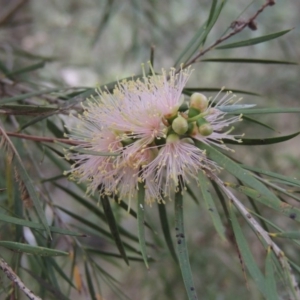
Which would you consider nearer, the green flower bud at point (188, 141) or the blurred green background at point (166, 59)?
the green flower bud at point (188, 141)

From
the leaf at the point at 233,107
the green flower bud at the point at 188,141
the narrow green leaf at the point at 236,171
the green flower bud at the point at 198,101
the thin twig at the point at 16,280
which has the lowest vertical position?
the thin twig at the point at 16,280

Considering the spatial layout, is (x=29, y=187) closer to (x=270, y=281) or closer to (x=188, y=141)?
(x=188, y=141)

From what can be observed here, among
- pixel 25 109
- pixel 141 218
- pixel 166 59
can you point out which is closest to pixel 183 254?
pixel 141 218

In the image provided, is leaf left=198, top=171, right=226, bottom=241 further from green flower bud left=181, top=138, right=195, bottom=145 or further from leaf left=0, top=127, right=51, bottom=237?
leaf left=0, top=127, right=51, bottom=237

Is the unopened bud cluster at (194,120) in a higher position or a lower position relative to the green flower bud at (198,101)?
lower

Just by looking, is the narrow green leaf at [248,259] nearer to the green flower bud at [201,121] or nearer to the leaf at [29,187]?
the green flower bud at [201,121]

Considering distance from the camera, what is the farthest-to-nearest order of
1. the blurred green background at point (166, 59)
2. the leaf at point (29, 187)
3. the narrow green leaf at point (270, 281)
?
the blurred green background at point (166, 59), the leaf at point (29, 187), the narrow green leaf at point (270, 281)

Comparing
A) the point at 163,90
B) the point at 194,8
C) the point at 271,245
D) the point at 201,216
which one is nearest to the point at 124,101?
the point at 163,90

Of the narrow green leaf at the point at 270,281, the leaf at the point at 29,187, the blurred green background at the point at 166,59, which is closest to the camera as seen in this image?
the narrow green leaf at the point at 270,281

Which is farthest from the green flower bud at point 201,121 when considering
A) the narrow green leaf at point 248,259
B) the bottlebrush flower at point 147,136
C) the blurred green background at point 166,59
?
the blurred green background at point 166,59
